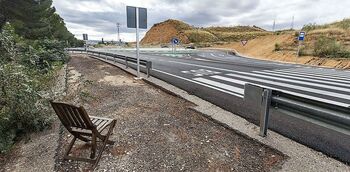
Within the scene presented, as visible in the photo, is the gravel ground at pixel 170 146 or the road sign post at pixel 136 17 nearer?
the gravel ground at pixel 170 146

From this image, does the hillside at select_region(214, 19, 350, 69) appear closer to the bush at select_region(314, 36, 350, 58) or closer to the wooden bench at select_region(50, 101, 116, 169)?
the bush at select_region(314, 36, 350, 58)

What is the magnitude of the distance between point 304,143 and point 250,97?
43.1 inches

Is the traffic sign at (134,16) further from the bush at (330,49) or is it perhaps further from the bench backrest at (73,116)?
the bush at (330,49)

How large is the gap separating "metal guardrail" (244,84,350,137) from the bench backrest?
2606 millimetres

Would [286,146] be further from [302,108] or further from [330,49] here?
[330,49]

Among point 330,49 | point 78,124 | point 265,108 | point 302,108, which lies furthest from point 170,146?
point 330,49

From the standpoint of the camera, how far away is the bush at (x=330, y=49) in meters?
23.3

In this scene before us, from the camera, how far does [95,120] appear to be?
3.61 meters

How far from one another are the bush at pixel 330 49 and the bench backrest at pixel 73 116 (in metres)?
27.4

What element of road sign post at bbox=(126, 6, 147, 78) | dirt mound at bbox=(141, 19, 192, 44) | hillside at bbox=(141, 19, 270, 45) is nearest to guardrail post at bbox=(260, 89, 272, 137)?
road sign post at bbox=(126, 6, 147, 78)

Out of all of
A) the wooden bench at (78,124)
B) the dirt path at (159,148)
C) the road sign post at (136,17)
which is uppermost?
the road sign post at (136,17)

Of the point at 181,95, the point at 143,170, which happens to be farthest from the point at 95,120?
the point at 181,95

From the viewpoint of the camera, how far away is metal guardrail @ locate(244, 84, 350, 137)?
273 cm

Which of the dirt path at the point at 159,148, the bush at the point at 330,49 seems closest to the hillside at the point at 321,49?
the bush at the point at 330,49
